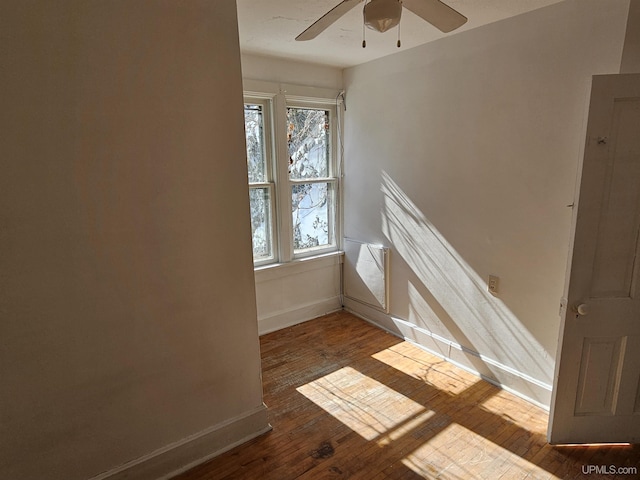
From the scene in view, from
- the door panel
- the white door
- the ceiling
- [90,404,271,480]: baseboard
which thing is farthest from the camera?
the ceiling

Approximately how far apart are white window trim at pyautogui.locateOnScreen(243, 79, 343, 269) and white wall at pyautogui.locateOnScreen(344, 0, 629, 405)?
338 mm

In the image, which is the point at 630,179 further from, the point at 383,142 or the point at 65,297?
the point at 65,297

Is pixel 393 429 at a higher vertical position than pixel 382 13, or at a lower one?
lower

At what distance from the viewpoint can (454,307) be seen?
9.25ft

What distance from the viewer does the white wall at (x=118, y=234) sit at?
1405mm

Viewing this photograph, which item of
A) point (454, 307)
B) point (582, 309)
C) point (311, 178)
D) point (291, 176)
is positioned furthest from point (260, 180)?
point (582, 309)

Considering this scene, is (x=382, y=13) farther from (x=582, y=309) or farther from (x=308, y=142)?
(x=308, y=142)

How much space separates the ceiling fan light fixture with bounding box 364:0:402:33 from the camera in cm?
139

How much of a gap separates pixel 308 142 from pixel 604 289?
2622 mm

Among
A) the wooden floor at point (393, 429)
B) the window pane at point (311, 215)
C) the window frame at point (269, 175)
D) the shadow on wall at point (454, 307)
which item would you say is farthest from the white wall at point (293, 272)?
→ the shadow on wall at point (454, 307)

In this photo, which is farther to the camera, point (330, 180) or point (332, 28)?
point (330, 180)

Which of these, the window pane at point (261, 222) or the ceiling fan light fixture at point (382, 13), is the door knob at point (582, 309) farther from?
the window pane at point (261, 222)

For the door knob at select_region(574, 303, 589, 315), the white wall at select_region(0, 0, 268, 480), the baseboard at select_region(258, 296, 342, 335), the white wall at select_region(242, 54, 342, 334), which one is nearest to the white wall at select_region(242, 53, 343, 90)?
the white wall at select_region(242, 54, 342, 334)

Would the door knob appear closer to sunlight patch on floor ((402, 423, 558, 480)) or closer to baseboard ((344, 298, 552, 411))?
baseboard ((344, 298, 552, 411))
